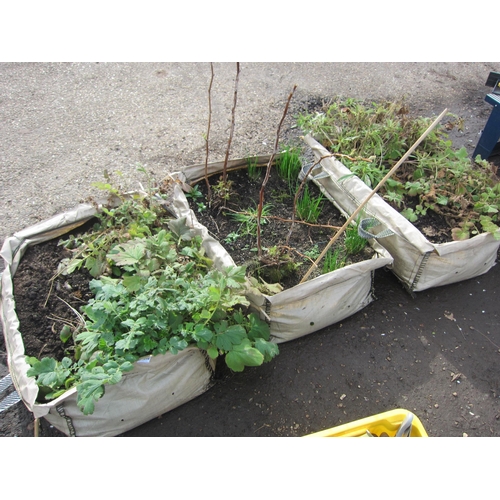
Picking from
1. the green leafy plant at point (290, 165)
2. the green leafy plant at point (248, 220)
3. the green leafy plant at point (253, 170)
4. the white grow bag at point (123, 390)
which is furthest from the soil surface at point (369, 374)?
the green leafy plant at point (253, 170)

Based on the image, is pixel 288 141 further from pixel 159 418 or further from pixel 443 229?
pixel 159 418

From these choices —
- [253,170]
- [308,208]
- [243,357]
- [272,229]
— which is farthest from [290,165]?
[243,357]

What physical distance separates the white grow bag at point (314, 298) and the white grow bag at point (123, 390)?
396 millimetres

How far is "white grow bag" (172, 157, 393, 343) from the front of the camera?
229 centimetres

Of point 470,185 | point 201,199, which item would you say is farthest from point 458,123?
point 201,199

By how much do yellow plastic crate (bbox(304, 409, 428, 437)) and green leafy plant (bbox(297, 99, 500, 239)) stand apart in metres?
1.22

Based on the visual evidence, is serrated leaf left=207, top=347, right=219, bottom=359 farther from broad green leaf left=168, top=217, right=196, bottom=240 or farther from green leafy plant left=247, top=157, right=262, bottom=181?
green leafy plant left=247, top=157, right=262, bottom=181

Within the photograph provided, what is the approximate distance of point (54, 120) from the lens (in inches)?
153

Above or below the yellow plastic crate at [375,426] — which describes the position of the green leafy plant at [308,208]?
above

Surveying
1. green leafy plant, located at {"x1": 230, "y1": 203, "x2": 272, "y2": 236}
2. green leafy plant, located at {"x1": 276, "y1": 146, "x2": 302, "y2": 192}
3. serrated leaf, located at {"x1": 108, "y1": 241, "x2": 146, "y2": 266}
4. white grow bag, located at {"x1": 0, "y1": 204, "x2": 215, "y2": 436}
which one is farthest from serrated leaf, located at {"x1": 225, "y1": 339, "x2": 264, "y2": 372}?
green leafy plant, located at {"x1": 276, "y1": 146, "x2": 302, "y2": 192}

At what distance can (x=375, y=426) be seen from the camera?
1886 mm

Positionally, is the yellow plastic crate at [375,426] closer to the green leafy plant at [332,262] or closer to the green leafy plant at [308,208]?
the green leafy plant at [332,262]

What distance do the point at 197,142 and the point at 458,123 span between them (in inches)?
75.0

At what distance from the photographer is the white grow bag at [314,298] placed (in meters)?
2.29
